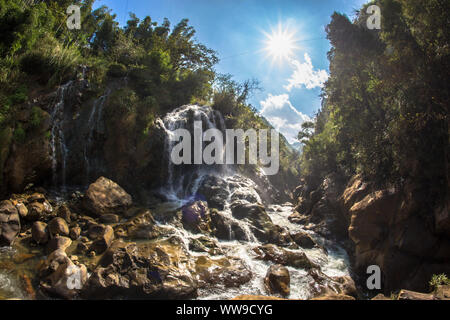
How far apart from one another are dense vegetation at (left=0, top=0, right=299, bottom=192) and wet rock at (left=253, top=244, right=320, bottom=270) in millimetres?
9435

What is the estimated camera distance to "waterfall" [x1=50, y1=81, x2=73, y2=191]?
1020cm

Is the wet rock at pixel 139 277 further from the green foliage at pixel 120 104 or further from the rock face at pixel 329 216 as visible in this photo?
the rock face at pixel 329 216

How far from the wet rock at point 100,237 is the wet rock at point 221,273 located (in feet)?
8.95

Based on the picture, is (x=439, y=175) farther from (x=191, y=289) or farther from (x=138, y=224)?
(x=138, y=224)

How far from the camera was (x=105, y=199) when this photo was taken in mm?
8977

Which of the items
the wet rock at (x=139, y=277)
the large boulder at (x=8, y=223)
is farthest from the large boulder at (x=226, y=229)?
the large boulder at (x=8, y=223)

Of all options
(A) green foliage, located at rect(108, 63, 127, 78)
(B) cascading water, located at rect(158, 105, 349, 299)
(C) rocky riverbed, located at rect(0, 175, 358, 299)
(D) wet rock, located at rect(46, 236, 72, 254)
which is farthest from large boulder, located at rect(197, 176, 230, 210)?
(A) green foliage, located at rect(108, 63, 127, 78)

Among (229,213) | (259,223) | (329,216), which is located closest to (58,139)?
(229,213)

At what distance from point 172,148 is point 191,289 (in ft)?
32.0

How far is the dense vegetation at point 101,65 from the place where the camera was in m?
8.69

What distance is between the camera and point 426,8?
732 centimetres

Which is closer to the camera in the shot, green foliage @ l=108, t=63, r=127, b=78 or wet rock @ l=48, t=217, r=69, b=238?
wet rock @ l=48, t=217, r=69, b=238

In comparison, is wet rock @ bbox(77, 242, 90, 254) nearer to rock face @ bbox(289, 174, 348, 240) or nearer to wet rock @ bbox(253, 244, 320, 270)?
wet rock @ bbox(253, 244, 320, 270)

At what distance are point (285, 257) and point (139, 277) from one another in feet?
16.3
